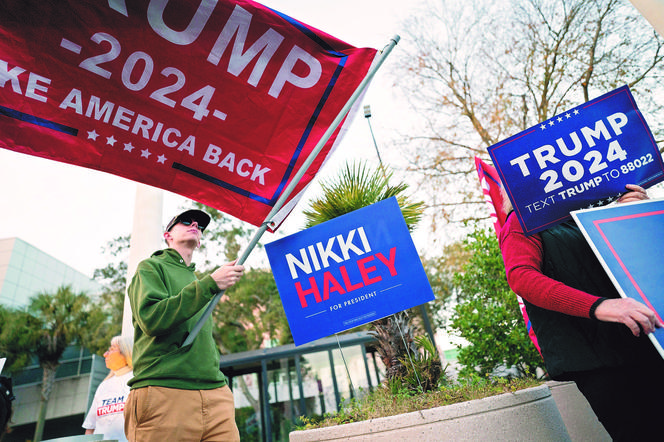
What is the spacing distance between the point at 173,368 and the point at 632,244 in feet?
7.20

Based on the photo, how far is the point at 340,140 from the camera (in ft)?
8.42

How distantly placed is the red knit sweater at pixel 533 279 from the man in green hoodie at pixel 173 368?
4.59 feet

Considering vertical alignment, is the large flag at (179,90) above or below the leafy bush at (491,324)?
above

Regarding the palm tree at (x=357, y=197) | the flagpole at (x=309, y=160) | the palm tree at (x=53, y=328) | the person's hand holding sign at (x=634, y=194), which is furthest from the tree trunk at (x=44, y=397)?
the person's hand holding sign at (x=634, y=194)

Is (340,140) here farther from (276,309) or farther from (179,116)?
(276,309)

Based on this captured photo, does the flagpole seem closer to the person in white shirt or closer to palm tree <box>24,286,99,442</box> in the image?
the person in white shirt

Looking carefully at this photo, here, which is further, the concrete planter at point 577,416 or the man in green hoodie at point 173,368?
the concrete planter at point 577,416

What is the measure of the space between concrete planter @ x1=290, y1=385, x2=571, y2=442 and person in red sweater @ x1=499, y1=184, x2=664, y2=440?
599mm

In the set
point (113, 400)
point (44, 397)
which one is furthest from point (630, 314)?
point (44, 397)

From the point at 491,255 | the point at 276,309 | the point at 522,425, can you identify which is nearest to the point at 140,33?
the point at 522,425

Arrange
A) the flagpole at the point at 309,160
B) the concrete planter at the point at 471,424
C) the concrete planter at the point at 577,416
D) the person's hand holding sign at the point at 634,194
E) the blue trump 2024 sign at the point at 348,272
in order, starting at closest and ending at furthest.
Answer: the person's hand holding sign at the point at 634,194
the flagpole at the point at 309,160
the concrete planter at the point at 471,424
the blue trump 2024 sign at the point at 348,272
the concrete planter at the point at 577,416

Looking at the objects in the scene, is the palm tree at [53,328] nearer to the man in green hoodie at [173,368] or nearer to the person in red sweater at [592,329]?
the man in green hoodie at [173,368]

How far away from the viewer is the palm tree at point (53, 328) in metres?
21.5

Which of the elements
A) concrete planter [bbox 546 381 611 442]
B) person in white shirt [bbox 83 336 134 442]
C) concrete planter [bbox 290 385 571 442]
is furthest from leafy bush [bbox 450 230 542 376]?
person in white shirt [bbox 83 336 134 442]
